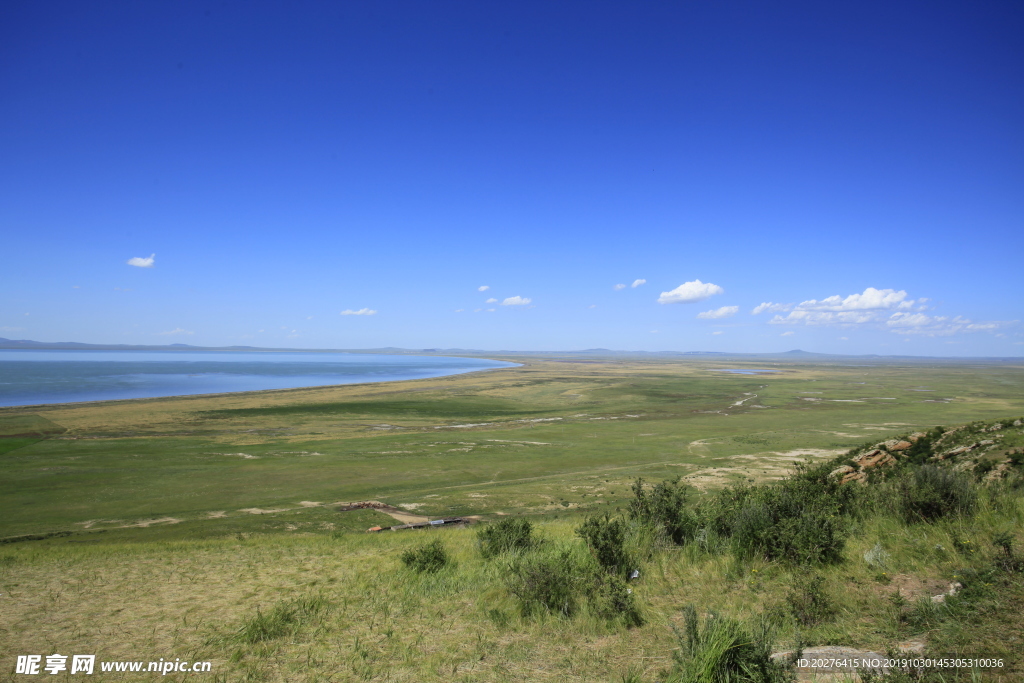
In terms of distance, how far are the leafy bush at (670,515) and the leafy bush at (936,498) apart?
12.4ft

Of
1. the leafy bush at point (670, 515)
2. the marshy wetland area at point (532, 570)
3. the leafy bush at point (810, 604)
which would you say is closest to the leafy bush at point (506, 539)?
the marshy wetland area at point (532, 570)

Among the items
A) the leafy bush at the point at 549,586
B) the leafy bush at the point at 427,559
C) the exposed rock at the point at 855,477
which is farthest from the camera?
the exposed rock at the point at 855,477

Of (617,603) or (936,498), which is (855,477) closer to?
(936,498)

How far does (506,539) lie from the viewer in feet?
36.1

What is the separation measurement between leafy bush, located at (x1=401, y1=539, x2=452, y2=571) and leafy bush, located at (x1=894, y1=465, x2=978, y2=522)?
9153mm

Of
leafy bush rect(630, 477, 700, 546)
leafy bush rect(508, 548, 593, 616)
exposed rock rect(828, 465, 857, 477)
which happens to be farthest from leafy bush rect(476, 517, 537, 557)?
exposed rock rect(828, 465, 857, 477)

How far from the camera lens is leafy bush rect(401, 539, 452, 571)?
33.4 ft

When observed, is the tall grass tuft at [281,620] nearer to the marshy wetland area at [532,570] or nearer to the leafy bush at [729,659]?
the marshy wetland area at [532,570]

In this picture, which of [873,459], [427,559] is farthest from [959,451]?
[427,559]

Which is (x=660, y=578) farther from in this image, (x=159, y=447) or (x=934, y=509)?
(x=159, y=447)

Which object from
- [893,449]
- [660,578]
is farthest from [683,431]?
[660,578]

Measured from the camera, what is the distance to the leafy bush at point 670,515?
33.7 feet

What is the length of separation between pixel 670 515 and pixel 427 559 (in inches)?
216

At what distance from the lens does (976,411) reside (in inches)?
2035
